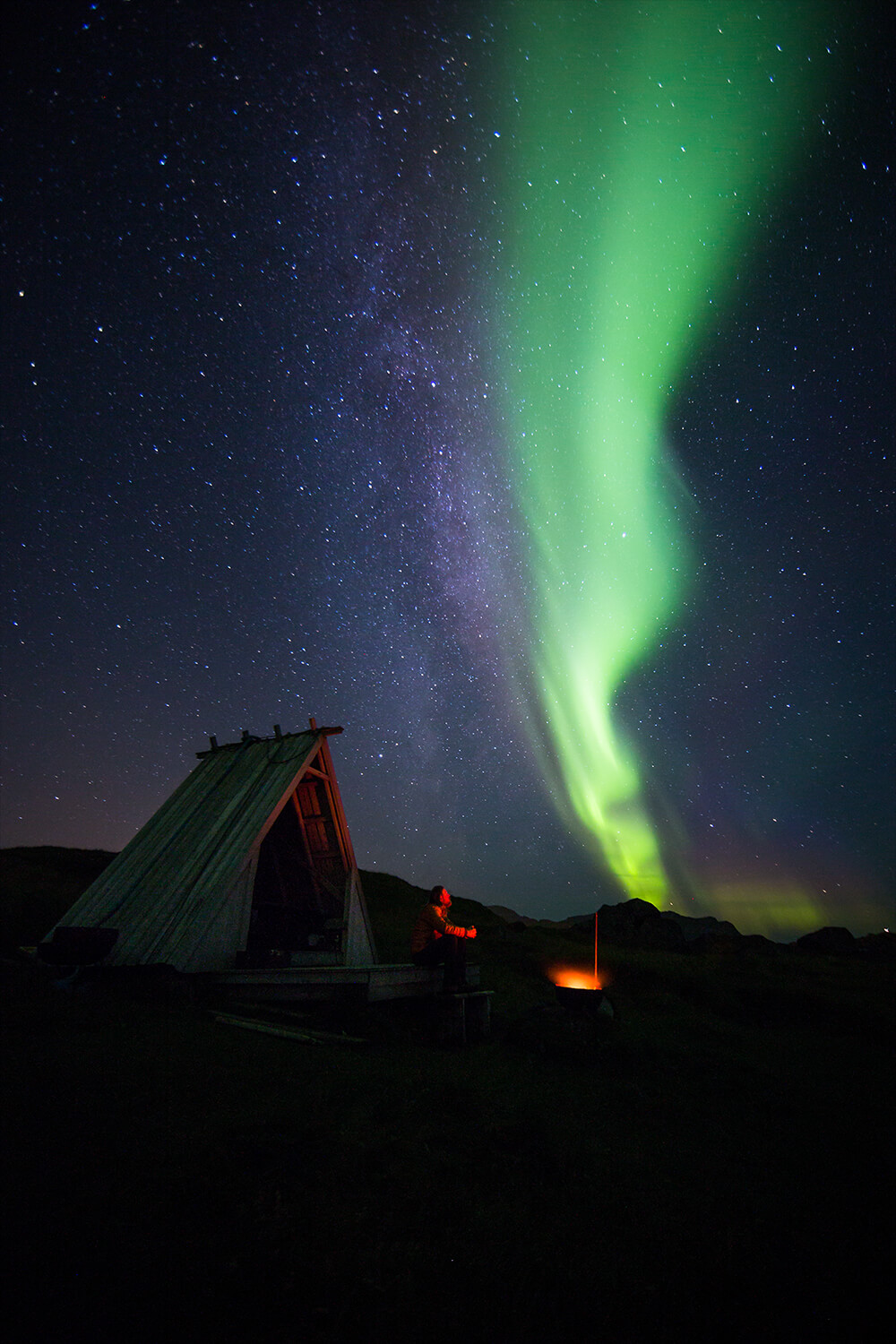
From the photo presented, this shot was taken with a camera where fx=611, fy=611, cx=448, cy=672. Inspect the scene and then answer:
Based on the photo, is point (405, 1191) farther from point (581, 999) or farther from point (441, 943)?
point (581, 999)

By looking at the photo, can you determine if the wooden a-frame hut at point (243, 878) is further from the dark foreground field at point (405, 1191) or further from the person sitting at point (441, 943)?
the person sitting at point (441, 943)

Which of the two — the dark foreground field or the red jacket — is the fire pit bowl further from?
the red jacket

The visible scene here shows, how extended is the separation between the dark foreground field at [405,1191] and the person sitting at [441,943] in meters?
1.22

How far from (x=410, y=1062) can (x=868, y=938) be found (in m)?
43.7

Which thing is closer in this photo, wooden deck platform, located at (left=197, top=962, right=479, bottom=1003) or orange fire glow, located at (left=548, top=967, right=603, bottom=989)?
wooden deck platform, located at (left=197, top=962, right=479, bottom=1003)

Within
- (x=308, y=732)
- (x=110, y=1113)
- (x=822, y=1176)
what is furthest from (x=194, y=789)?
(x=822, y=1176)

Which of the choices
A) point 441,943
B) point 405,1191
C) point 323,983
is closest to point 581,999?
point 441,943

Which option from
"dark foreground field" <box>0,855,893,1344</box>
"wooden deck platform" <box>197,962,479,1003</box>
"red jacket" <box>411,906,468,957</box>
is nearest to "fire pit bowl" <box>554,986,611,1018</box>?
"dark foreground field" <box>0,855,893,1344</box>

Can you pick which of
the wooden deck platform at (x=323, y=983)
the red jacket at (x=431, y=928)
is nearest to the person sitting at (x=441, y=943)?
the red jacket at (x=431, y=928)

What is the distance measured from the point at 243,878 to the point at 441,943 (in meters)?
3.54

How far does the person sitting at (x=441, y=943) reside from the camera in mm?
9523

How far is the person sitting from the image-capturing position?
952cm

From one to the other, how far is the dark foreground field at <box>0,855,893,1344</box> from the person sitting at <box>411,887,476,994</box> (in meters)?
1.22

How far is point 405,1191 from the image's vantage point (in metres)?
4.08
